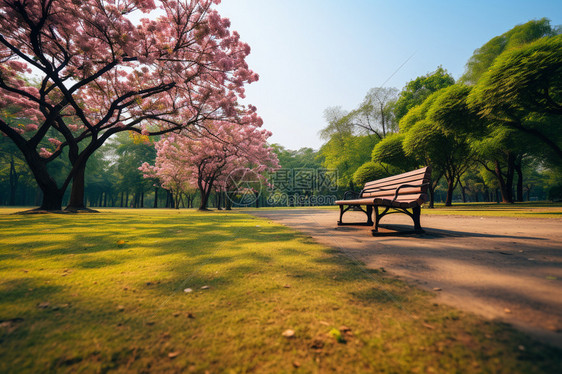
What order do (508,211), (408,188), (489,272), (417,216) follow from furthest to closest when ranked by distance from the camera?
(508,211) → (408,188) → (417,216) → (489,272)

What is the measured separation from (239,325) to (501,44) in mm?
35818

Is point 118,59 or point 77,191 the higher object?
point 118,59

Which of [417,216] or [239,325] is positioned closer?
[239,325]

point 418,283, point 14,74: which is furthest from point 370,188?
point 14,74

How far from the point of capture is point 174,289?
2062 mm

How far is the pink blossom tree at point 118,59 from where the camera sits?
852 centimetres

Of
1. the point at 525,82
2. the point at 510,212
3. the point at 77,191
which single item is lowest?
the point at 510,212

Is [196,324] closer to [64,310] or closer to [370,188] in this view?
[64,310]

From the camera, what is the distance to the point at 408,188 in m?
5.20

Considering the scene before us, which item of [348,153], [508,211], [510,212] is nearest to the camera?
[510,212]

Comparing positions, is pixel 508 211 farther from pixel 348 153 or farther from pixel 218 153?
pixel 348 153

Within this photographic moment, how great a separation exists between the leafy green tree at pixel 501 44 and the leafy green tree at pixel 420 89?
2005 millimetres

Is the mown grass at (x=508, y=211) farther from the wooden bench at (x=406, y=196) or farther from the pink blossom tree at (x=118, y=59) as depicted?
the pink blossom tree at (x=118, y=59)

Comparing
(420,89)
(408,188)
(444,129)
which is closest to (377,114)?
(420,89)
